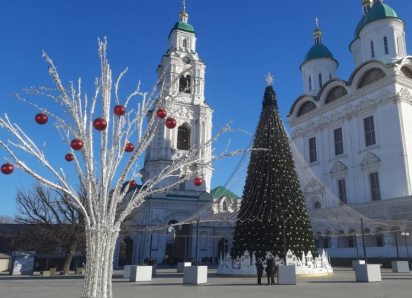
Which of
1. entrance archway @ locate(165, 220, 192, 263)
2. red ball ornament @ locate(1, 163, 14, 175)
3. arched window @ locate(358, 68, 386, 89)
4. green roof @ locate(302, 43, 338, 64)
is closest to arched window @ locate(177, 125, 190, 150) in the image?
entrance archway @ locate(165, 220, 192, 263)

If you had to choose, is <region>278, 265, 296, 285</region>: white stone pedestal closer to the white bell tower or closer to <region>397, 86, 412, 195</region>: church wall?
<region>397, 86, 412, 195</region>: church wall

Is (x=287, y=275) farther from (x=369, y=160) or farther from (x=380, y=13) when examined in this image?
(x=380, y=13)

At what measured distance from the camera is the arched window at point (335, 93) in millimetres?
35606

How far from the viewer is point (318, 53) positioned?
4431 centimetres

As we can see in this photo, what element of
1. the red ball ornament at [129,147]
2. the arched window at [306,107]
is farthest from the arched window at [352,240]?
the red ball ornament at [129,147]

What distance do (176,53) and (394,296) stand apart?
122 feet

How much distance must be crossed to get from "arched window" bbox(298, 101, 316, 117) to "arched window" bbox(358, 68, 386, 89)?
20.9 ft

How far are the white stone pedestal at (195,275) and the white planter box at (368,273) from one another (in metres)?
6.56

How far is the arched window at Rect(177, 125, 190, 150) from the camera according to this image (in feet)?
136

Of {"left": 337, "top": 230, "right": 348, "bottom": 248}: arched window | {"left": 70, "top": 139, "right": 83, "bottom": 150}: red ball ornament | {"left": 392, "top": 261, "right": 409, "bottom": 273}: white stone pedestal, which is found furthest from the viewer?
{"left": 337, "top": 230, "right": 348, "bottom": 248}: arched window

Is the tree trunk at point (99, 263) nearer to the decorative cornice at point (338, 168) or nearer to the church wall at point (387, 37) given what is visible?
the decorative cornice at point (338, 168)

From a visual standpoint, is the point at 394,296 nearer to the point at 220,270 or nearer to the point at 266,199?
the point at 266,199

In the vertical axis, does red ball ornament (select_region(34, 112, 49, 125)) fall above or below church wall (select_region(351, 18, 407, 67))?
below

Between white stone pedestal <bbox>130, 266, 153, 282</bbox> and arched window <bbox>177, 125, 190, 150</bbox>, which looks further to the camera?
arched window <bbox>177, 125, 190, 150</bbox>
